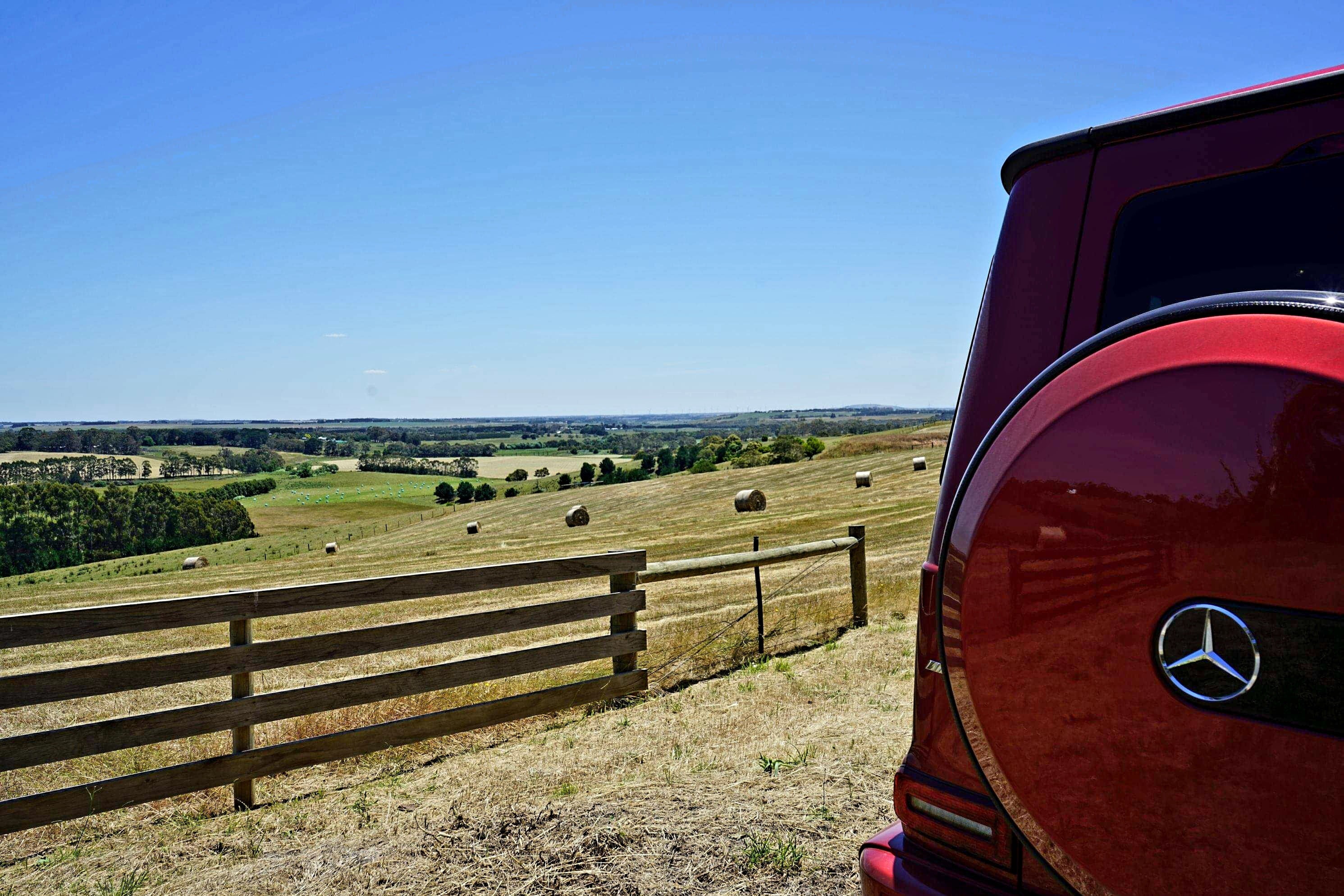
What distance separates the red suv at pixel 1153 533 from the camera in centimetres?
139

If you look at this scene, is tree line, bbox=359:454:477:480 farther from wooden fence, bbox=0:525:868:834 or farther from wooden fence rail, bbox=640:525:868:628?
wooden fence, bbox=0:525:868:834

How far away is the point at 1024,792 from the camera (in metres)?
1.74

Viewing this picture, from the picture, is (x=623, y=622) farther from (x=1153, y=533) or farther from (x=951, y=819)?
(x=1153, y=533)

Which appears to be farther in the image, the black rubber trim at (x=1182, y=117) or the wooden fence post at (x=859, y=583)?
the wooden fence post at (x=859, y=583)

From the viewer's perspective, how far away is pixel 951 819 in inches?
84.1

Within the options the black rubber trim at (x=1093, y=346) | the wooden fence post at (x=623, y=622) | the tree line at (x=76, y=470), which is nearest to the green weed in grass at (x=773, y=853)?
the black rubber trim at (x=1093, y=346)

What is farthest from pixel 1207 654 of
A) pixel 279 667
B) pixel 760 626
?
pixel 760 626

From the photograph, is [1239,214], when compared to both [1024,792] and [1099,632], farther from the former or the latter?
[1024,792]

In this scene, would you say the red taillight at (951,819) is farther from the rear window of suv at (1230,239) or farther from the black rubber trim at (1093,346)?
the rear window of suv at (1230,239)

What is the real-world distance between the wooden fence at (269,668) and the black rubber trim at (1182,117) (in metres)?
4.60

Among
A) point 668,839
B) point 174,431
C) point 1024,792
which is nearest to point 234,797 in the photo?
point 668,839

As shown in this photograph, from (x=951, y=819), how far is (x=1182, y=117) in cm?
163

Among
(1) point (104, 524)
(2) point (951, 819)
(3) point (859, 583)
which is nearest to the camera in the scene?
(2) point (951, 819)

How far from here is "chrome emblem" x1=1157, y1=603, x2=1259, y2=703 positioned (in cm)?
142
